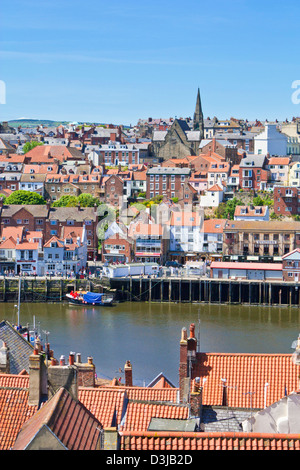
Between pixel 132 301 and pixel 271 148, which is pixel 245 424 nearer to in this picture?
pixel 132 301

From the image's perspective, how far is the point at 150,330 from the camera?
34500 millimetres

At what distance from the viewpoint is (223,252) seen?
50.7 meters

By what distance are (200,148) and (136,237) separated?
96.4ft

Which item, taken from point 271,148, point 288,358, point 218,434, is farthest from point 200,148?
point 218,434

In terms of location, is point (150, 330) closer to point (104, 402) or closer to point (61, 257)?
point (61, 257)

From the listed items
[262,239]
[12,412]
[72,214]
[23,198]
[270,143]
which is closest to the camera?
[12,412]

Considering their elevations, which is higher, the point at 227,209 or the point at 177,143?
the point at 177,143

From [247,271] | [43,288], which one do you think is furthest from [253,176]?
[43,288]

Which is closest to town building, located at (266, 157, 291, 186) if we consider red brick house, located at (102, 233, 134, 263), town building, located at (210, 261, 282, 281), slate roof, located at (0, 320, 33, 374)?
red brick house, located at (102, 233, 134, 263)

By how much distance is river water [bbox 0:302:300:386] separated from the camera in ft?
92.6

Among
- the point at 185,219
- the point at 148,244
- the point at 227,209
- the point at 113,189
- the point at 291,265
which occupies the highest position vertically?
the point at 113,189

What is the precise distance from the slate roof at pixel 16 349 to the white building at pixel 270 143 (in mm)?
58486

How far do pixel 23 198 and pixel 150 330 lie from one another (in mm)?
28913

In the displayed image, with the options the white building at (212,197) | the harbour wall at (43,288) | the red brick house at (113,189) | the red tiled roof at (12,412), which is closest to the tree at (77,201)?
the red brick house at (113,189)
